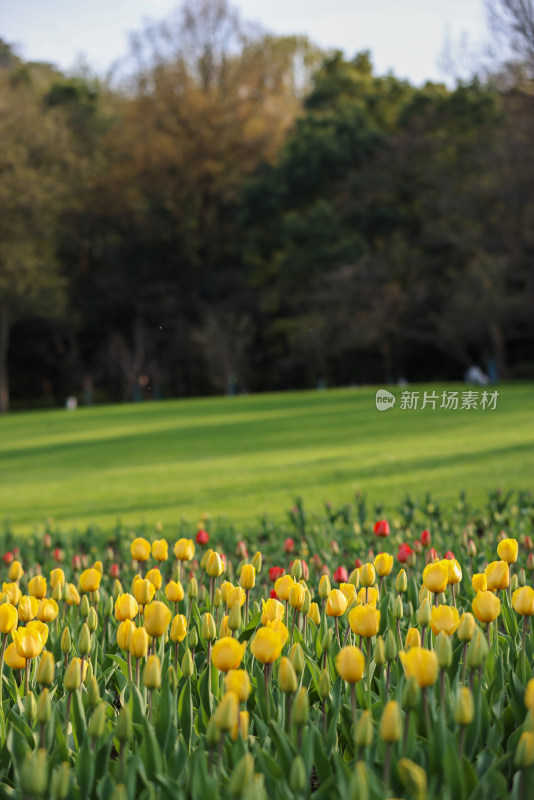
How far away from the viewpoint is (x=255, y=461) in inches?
418

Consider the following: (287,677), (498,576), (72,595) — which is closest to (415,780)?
(287,677)

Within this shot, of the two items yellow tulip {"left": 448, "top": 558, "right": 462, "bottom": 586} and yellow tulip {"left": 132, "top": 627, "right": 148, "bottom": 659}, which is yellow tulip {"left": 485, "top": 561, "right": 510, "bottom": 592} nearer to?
yellow tulip {"left": 448, "top": 558, "right": 462, "bottom": 586}

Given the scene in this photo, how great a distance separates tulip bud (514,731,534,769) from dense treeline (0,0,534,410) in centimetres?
2634

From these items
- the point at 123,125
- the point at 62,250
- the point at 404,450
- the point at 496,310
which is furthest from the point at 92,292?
the point at 404,450

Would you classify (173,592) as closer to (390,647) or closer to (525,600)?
(390,647)

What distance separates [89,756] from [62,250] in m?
38.5

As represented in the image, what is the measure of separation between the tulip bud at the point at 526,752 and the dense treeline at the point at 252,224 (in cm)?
2634

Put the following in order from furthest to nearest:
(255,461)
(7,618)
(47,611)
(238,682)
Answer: (255,461) → (47,611) → (7,618) → (238,682)

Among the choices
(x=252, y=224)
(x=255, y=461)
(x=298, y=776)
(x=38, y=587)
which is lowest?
(x=255, y=461)

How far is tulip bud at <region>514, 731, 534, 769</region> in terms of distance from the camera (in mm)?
1263

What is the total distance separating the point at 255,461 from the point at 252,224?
25131 millimetres

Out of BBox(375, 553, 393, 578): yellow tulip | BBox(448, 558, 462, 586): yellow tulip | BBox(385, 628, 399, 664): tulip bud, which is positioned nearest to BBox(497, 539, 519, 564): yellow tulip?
BBox(448, 558, 462, 586): yellow tulip

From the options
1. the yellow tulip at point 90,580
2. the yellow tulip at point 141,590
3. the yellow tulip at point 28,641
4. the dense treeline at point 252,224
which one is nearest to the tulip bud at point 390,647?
the yellow tulip at point 141,590

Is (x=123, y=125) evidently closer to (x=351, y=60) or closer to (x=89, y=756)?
(x=351, y=60)
